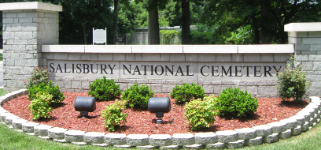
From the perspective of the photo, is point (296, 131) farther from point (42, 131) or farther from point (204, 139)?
point (42, 131)

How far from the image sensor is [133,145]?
5668 mm

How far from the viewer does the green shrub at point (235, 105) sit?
264 inches

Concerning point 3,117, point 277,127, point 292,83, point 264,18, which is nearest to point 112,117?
point 3,117


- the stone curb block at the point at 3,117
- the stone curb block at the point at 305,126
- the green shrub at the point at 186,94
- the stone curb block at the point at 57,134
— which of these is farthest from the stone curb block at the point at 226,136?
the stone curb block at the point at 3,117

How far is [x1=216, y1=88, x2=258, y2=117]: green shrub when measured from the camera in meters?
6.70

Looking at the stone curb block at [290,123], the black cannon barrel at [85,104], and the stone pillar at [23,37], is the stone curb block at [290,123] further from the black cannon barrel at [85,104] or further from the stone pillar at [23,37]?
the stone pillar at [23,37]

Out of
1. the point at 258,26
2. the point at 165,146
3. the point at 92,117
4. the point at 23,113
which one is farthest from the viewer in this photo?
the point at 258,26

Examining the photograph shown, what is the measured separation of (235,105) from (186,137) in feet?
5.37

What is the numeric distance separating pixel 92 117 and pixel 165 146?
7.32 feet

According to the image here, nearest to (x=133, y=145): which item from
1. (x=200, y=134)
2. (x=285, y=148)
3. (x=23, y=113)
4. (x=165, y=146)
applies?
(x=165, y=146)

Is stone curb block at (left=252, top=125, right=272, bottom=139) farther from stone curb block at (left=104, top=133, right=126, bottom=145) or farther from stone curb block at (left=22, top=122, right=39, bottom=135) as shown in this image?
stone curb block at (left=22, top=122, right=39, bottom=135)

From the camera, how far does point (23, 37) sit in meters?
10.3

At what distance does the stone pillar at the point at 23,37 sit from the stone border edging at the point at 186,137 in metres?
4.02

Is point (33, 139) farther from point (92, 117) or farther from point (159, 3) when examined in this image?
point (159, 3)
